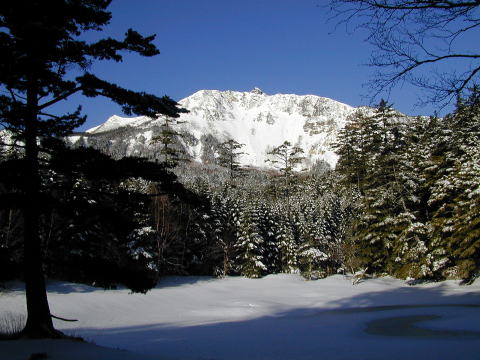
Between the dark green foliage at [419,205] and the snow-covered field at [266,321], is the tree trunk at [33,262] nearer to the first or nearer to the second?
the snow-covered field at [266,321]

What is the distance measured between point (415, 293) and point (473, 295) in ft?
12.9

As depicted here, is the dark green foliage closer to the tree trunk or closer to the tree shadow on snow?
the tree shadow on snow

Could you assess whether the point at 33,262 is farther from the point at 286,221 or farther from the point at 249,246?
the point at 286,221

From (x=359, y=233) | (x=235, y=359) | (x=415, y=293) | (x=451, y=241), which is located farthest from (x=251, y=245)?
(x=235, y=359)

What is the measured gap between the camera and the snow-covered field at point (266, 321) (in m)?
8.55

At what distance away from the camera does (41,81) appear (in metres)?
7.96

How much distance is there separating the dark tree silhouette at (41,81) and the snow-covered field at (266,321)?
70.2 inches

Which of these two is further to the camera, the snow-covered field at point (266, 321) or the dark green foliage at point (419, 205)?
the dark green foliage at point (419, 205)

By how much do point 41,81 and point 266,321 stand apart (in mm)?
13651

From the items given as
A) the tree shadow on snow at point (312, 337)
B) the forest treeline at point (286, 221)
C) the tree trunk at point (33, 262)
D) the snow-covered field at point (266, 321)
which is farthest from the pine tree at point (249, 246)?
the tree trunk at point (33, 262)

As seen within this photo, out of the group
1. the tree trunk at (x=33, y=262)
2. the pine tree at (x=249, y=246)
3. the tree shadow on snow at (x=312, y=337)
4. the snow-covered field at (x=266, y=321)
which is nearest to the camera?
the tree trunk at (x=33, y=262)

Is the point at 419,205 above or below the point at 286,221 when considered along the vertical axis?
above

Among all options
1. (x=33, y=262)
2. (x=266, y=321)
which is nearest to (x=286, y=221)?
(x=266, y=321)

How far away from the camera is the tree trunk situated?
6973mm
